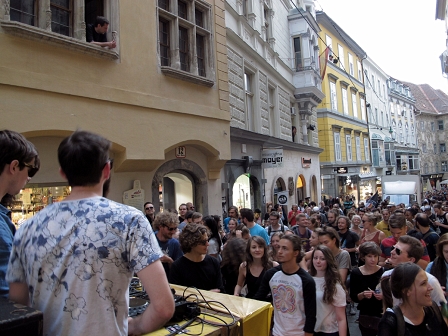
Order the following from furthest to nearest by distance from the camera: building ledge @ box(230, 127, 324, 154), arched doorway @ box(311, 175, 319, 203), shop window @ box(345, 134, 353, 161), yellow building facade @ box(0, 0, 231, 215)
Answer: shop window @ box(345, 134, 353, 161), arched doorway @ box(311, 175, 319, 203), building ledge @ box(230, 127, 324, 154), yellow building facade @ box(0, 0, 231, 215)

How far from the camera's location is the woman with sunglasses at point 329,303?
3.84m

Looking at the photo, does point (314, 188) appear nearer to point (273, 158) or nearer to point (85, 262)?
point (273, 158)

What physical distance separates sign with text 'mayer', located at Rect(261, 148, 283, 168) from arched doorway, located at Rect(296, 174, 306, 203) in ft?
19.3

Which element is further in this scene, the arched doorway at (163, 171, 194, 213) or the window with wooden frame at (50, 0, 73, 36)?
the arched doorway at (163, 171, 194, 213)

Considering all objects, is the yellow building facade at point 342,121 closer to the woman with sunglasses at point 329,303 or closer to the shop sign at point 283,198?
the shop sign at point 283,198

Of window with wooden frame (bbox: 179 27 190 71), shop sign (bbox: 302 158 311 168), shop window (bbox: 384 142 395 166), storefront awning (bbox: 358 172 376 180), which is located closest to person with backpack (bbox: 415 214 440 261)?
window with wooden frame (bbox: 179 27 190 71)

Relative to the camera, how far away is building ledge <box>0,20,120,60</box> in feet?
19.9

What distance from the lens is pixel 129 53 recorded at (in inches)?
318

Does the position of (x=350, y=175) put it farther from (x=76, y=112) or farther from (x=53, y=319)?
→ (x=53, y=319)

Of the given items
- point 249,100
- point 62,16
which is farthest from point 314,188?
point 62,16

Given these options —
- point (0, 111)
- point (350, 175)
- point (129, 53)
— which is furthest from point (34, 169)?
point (350, 175)

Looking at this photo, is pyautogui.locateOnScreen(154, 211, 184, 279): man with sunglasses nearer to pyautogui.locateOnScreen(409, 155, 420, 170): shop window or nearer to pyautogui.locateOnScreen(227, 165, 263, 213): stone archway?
pyautogui.locateOnScreen(227, 165, 263, 213): stone archway

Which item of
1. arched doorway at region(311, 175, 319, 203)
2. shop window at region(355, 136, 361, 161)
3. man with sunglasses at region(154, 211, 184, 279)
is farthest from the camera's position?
shop window at region(355, 136, 361, 161)

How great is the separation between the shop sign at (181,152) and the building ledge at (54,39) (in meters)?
3.01
